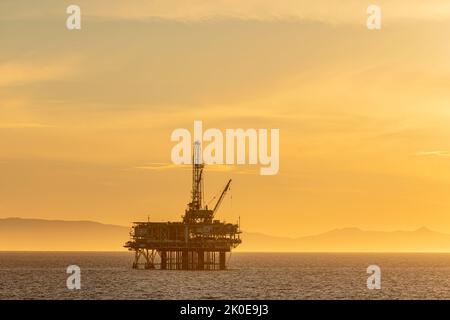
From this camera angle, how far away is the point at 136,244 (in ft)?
535

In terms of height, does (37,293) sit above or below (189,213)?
below

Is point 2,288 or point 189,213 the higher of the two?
point 189,213

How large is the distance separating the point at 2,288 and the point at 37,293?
1501 cm
